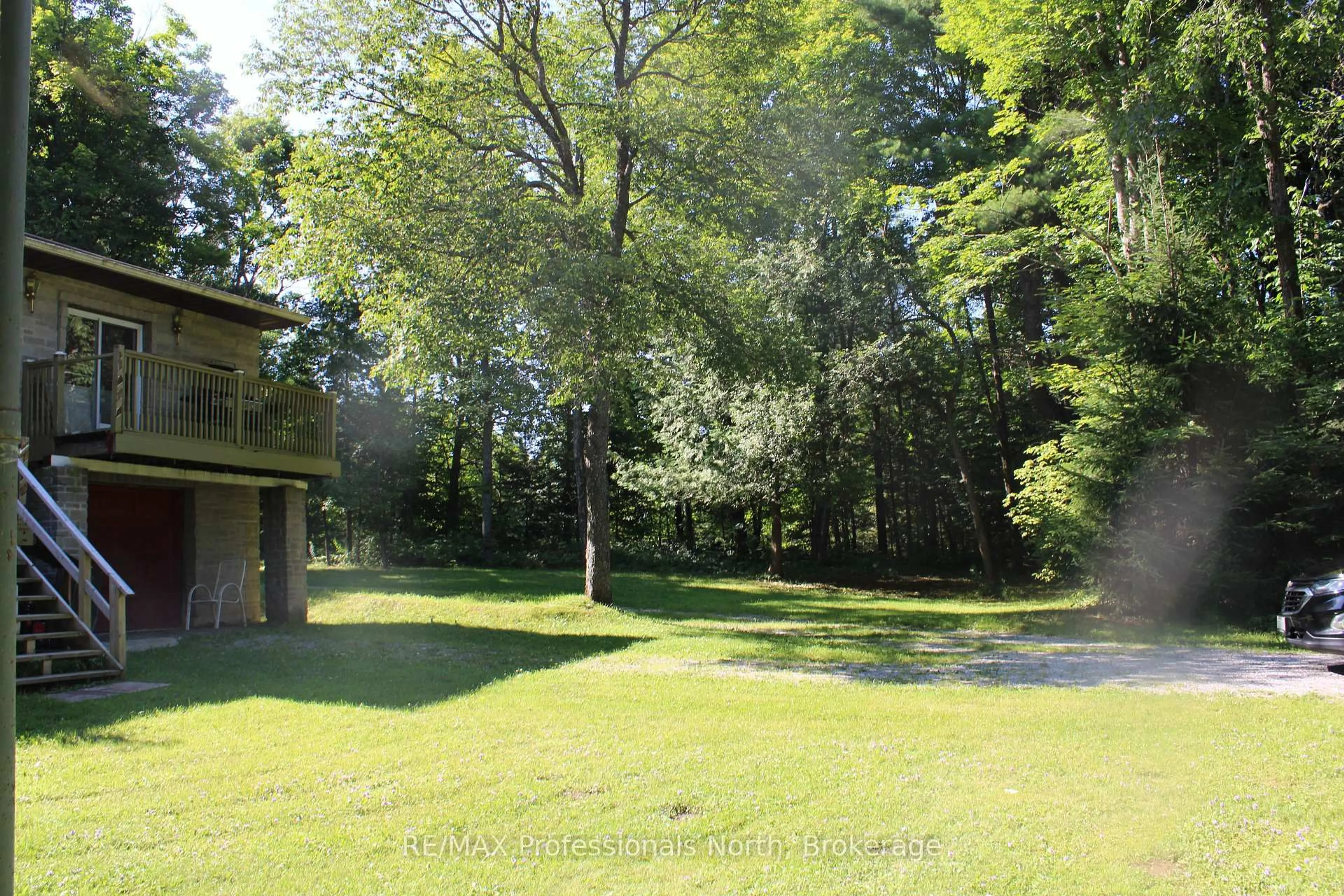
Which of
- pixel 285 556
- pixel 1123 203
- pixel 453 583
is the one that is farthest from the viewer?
pixel 453 583

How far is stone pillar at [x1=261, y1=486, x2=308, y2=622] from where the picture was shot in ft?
46.7

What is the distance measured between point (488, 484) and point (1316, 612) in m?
27.9

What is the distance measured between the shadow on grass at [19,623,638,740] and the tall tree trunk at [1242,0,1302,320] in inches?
495

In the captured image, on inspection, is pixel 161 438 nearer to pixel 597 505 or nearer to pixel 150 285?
pixel 150 285

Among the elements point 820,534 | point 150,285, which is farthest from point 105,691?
point 820,534

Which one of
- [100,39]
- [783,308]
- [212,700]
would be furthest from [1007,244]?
[100,39]

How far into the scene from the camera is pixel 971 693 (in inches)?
331

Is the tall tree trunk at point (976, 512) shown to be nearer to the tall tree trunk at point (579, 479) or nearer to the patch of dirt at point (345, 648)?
the tall tree trunk at point (579, 479)

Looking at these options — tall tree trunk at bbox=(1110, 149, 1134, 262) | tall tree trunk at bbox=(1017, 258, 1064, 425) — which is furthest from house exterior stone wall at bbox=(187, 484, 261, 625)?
tall tree trunk at bbox=(1017, 258, 1064, 425)

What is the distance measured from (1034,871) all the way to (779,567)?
24.5 metres

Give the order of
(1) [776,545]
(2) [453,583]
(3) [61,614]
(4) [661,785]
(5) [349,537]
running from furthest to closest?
(5) [349,537] < (1) [776,545] < (2) [453,583] < (3) [61,614] < (4) [661,785]

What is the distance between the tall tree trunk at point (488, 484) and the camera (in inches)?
1241

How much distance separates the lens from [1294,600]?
8.78m

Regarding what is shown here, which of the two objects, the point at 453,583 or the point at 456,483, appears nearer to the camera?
the point at 453,583
